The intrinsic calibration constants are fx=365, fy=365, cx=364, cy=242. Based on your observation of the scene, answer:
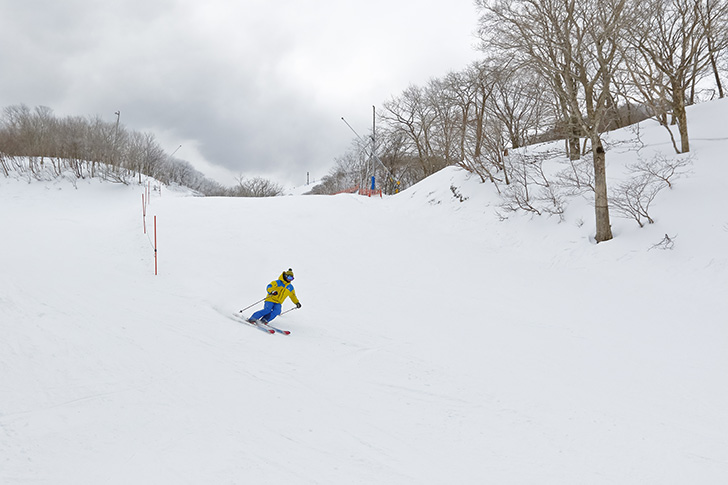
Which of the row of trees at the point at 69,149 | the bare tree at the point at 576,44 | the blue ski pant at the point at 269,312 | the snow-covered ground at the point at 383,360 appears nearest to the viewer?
the snow-covered ground at the point at 383,360

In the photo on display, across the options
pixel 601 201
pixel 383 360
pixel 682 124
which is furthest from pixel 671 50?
pixel 383 360

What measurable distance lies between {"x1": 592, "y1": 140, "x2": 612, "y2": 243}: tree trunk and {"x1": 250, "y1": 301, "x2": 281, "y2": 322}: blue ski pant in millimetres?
9712

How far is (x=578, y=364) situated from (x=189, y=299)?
807 centimetres

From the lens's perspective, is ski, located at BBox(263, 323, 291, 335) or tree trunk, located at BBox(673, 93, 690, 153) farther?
tree trunk, located at BBox(673, 93, 690, 153)

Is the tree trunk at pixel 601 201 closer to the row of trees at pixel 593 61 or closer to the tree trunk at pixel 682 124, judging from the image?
the row of trees at pixel 593 61

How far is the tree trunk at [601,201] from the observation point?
11.0 meters

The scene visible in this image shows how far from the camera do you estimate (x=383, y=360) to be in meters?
6.34

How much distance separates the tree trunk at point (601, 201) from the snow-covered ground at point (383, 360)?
Answer: 35 cm

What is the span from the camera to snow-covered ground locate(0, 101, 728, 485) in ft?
12.5

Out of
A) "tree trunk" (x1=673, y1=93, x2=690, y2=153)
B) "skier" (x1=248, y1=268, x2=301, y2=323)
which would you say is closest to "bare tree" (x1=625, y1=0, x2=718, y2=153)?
"tree trunk" (x1=673, y1=93, x2=690, y2=153)

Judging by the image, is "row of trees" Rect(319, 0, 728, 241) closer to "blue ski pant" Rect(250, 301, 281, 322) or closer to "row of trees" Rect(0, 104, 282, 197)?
"blue ski pant" Rect(250, 301, 281, 322)

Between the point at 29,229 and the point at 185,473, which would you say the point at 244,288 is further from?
the point at 29,229

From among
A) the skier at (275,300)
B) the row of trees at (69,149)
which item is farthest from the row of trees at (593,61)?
the row of trees at (69,149)

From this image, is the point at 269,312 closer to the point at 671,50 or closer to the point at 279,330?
the point at 279,330
